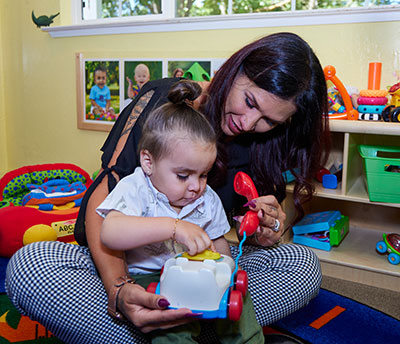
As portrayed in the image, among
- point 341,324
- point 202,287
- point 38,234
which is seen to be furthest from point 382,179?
point 38,234

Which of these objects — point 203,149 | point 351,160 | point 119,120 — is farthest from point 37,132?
point 203,149

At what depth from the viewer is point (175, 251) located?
103 cm

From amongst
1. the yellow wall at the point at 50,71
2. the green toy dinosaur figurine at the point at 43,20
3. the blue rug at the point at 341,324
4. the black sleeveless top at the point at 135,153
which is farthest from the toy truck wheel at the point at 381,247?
the green toy dinosaur figurine at the point at 43,20

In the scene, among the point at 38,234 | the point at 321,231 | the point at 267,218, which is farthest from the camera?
the point at 321,231

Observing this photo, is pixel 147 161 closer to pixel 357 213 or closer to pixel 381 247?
pixel 381 247

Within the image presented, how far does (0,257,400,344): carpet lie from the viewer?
1.22 metres

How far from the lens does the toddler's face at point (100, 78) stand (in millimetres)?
2473

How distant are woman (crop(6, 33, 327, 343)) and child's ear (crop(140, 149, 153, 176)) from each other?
10 cm

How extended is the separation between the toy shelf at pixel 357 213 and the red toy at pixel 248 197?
26.4 inches

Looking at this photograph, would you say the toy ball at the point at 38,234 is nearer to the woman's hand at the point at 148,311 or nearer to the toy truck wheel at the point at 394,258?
the woman's hand at the point at 148,311

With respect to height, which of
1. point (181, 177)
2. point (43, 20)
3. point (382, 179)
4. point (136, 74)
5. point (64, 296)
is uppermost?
point (43, 20)

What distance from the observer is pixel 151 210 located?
3.22 feet

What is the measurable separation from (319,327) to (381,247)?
1.73 feet

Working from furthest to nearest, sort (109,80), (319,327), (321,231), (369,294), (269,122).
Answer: (109,80), (321,231), (369,294), (319,327), (269,122)
